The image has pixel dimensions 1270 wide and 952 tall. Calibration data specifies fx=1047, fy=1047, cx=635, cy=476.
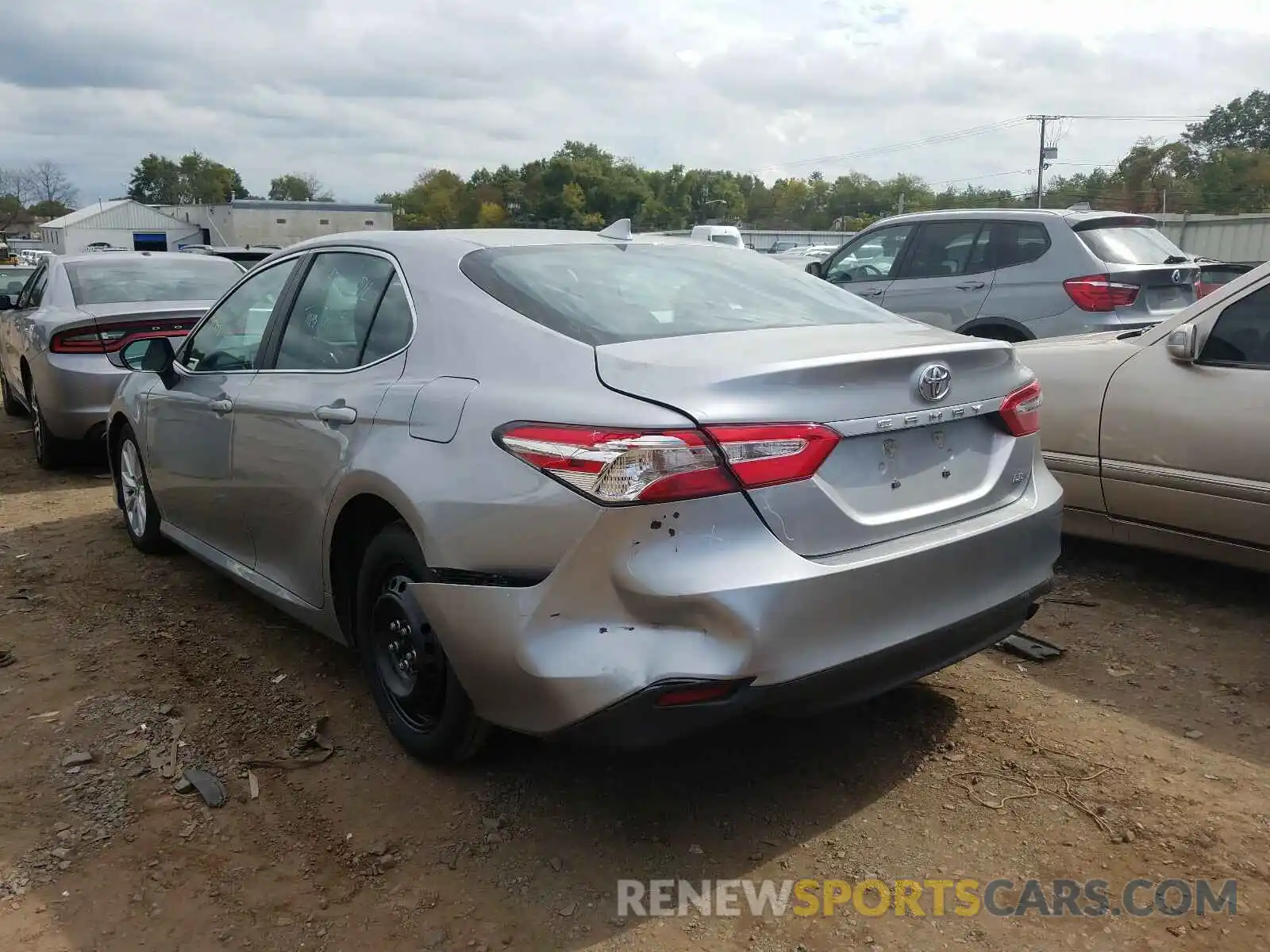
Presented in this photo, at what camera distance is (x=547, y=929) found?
2.51 meters

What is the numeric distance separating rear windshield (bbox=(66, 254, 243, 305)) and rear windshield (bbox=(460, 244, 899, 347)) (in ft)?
18.0

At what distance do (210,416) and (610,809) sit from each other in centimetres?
246

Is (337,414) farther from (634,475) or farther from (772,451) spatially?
(772,451)

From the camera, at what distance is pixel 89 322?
748 centimetres

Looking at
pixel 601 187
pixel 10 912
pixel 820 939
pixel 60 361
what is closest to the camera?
pixel 820 939

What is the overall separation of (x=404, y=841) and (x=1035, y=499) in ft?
6.91

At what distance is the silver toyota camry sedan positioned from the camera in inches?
97.4

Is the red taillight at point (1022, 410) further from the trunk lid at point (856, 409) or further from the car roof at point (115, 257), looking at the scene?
the car roof at point (115, 257)

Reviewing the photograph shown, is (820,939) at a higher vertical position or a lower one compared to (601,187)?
lower

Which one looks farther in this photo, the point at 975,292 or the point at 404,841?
the point at 975,292

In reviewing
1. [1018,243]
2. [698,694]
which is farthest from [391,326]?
[1018,243]

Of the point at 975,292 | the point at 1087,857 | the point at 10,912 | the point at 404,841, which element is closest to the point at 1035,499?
the point at 1087,857

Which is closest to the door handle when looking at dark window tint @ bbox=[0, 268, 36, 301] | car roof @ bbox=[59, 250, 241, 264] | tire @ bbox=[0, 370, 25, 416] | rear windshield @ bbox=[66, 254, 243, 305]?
Result: rear windshield @ bbox=[66, 254, 243, 305]

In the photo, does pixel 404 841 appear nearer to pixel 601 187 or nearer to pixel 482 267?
pixel 482 267
